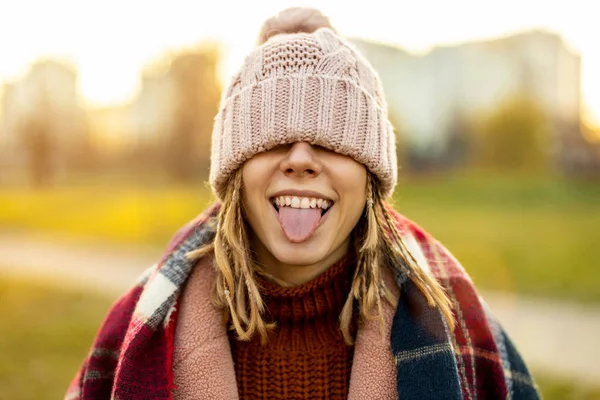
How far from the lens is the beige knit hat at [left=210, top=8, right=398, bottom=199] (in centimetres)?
197

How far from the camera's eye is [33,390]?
5.20m

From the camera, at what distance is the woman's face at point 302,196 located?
6.52 feet

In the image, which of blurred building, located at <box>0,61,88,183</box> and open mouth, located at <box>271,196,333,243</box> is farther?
blurred building, located at <box>0,61,88,183</box>

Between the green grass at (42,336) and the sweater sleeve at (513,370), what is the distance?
4138mm

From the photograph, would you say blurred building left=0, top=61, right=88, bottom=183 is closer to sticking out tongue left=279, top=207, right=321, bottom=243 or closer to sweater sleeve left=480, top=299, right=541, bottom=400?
sticking out tongue left=279, top=207, right=321, bottom=243

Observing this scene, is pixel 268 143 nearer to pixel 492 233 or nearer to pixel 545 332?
pixel 545 332

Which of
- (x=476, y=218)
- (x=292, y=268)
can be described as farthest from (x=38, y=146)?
(x=292, y=268)

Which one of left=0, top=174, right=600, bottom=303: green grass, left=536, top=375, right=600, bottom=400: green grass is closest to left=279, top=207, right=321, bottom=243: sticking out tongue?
left=536, top=375, right=600, bottom=400: green grass

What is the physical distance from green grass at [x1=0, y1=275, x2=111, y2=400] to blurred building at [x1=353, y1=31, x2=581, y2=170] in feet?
66.1

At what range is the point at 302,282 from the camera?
220cm

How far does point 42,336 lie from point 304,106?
19.0 ft

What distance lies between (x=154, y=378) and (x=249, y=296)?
16.8 inches

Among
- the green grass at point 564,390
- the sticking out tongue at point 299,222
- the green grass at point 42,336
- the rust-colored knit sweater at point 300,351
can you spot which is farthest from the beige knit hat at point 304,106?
the green grass at point 42,336

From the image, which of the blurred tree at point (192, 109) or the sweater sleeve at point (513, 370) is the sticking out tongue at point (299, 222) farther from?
the blurred tree at point (192, 109)
